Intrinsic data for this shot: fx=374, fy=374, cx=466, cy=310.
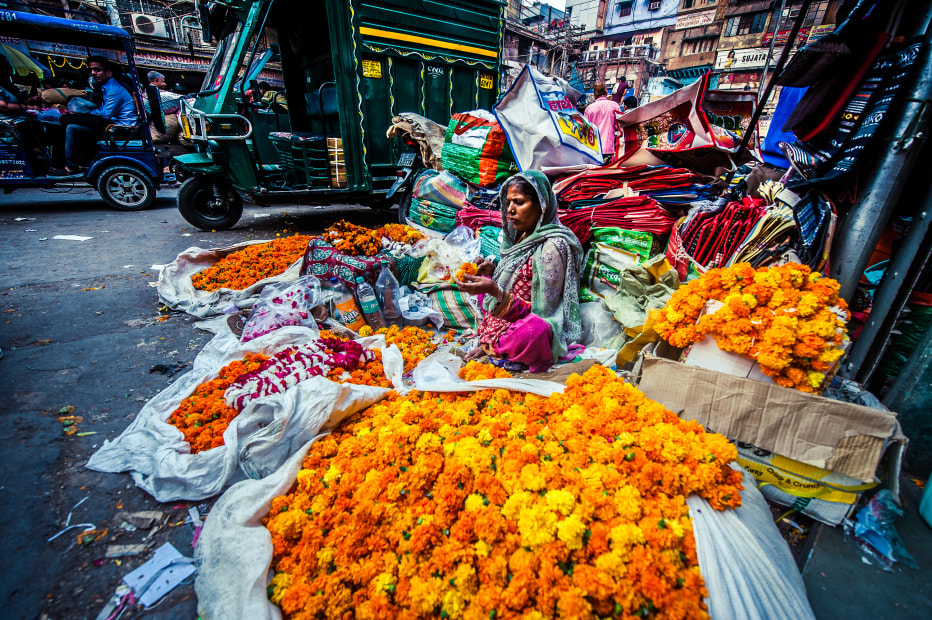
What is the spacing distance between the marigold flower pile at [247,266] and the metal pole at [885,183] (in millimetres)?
4783

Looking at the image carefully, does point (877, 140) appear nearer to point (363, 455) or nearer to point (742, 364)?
point (742, 364)

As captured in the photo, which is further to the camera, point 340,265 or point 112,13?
point 112,13

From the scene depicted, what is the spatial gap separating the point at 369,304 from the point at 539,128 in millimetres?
2689

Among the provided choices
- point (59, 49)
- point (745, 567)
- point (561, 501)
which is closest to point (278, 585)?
point (561, 501)

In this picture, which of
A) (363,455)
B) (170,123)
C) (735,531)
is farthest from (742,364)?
(170,123)

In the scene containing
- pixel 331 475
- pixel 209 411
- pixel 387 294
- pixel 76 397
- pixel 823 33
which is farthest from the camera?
pixel 387 294

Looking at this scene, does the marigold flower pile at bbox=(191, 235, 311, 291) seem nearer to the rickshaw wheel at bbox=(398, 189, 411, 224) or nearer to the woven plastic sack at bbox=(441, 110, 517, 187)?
the rickshaw wheel at bbox=(398, 189, 411, 224)

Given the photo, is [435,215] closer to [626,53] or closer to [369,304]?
[369,304]

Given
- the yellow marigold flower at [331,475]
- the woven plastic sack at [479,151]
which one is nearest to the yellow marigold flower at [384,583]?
the yellow marigold flower at [331,475]

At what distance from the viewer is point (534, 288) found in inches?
104

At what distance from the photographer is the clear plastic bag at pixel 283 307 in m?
3.02

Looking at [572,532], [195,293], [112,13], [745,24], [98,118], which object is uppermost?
[745,24]

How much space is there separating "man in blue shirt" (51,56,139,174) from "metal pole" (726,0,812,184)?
10.2m

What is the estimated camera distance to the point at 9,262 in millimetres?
4840
